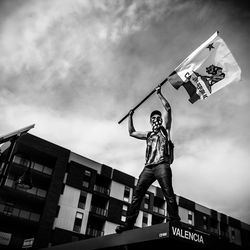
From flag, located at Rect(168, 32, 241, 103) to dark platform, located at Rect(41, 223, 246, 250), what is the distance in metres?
3.23

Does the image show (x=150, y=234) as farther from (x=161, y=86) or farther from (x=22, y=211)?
(x=22, y=211)

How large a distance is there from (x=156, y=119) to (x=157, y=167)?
136 cm

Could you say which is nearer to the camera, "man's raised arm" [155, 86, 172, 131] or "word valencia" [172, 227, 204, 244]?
"word valencia" [172, 227, 204, 244]

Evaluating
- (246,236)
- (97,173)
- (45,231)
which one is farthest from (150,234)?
(246,236)

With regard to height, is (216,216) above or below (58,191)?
above

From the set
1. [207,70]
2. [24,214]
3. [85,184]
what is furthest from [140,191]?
[85,184]

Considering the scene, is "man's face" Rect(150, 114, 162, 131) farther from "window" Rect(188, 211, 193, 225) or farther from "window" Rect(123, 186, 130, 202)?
"window" Rect(188, 211, 193, 225)

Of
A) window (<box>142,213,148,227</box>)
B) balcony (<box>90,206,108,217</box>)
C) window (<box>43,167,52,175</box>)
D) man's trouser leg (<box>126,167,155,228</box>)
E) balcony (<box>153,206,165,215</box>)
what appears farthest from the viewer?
balcony (<box>153,206,165,215</box>)

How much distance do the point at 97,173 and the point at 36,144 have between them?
8.14m

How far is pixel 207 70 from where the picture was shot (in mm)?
7090

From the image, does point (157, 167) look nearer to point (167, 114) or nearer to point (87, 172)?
point (167, 114)

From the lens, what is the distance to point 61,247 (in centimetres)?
801

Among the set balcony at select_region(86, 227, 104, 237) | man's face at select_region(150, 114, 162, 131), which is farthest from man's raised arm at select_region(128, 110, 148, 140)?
balcony at select_region(86, 227, 104, 237)

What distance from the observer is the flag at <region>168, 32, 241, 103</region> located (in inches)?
269
